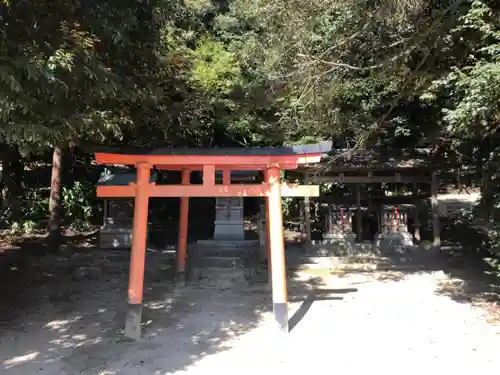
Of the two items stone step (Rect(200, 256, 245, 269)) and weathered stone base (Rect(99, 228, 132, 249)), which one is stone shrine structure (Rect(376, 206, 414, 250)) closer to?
stone step (Rect(200, 256, 245, 269))

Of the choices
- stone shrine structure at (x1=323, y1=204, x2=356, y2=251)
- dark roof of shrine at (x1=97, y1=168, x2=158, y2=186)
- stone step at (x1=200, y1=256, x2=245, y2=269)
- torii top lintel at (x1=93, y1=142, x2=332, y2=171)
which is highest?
dark roof of shrine at (x1=97, y1=168, x2=158, y2=186)

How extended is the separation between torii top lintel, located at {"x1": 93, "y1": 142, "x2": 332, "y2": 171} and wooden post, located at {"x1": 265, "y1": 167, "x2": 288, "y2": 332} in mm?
230

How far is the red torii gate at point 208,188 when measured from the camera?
7.04 m

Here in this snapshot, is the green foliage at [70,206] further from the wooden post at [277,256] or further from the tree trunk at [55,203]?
the wooden post at [277,256]

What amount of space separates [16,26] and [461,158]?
24.4ft

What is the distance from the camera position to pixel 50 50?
5262 millimetres

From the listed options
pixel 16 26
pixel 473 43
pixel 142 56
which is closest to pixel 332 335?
pixel 473 43

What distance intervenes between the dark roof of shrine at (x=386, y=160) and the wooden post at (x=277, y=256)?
571 centimetres

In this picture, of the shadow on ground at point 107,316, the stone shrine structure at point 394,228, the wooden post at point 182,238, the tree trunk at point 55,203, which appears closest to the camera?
the shadow on ground at point 107,316

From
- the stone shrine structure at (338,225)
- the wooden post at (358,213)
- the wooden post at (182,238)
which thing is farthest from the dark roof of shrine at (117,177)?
the wooden post at (358,213)

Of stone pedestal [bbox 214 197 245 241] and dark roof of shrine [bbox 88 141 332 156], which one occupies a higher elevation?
dark roof of shrine [bbox 88 141 332 156]

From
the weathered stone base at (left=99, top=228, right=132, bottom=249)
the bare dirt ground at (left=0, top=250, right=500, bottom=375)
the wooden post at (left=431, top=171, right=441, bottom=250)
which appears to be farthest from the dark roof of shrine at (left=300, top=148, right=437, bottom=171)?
the weathered stone base at (left=99, top=228, right=132, bottom=249)

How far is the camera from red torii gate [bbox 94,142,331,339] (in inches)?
277

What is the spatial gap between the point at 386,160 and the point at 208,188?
7462 mm
